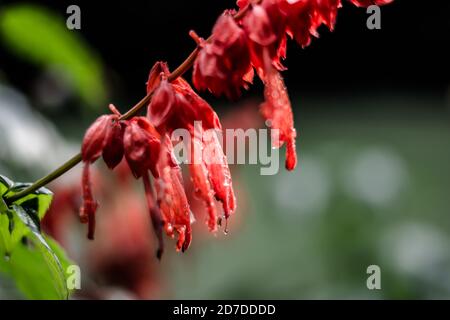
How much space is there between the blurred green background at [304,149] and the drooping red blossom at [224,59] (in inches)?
33.2

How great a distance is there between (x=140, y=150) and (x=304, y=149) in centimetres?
482

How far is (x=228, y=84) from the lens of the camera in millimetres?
867

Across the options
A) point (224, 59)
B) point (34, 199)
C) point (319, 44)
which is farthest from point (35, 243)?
point (319, 44)

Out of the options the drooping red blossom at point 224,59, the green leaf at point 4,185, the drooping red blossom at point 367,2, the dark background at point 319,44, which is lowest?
the green leaf at point 4,185

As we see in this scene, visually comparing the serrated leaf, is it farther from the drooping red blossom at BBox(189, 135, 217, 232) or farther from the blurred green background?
the blurred green background

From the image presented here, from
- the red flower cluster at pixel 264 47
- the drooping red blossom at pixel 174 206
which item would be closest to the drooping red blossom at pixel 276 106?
the red flower cluster at pixel 264 47

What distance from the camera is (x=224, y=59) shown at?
2.80 ft

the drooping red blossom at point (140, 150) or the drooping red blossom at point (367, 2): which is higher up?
the drooping red blossom at point (367, 2)

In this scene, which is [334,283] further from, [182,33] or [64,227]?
[182,33]

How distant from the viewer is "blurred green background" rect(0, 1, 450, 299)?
7.09 ft

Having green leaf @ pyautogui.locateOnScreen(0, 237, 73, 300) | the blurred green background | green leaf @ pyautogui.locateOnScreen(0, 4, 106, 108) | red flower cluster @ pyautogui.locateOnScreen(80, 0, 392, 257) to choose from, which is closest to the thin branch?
red flower cluster @ pyautogui.locateOnScreen(80, 0, 392, 257)

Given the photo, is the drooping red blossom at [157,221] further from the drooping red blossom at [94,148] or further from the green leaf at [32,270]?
the green leaf at [32,270]

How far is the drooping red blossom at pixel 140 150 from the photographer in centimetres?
88
